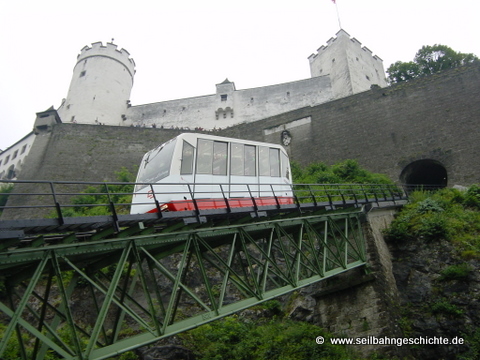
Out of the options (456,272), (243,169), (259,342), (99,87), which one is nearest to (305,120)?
(243,169)

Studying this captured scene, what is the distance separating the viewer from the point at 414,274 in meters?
11.7

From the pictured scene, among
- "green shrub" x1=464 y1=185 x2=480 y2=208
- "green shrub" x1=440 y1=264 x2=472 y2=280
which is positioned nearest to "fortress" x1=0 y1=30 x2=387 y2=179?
"green shrub" x1=464 y1=185 x2=480 y2=208

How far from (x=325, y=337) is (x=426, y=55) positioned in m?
28.5

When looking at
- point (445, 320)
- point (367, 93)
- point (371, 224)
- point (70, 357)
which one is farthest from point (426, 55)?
point (70, 357)

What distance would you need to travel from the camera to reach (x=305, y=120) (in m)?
25.9

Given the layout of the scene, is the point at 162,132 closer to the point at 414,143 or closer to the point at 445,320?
the point at 414,143

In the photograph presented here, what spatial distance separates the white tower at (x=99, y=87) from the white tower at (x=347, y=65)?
1967 cm

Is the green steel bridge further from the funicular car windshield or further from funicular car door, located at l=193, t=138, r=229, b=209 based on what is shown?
the funicular car windshield

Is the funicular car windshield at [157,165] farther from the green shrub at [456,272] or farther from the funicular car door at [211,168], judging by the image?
the green shrub at [456,272]

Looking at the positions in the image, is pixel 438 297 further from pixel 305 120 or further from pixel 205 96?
pixel 205 96

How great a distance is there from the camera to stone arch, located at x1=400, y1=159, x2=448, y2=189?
20531mm

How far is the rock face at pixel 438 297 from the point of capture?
973cm
